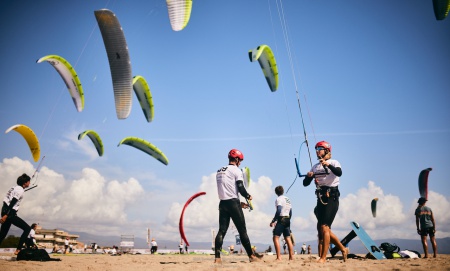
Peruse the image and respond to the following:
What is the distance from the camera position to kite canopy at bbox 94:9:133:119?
11125mm

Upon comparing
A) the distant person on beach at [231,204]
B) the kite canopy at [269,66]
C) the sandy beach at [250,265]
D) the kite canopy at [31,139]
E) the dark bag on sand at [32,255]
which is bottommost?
the sandy beach at [250,265]

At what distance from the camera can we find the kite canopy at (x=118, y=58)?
11.1 m

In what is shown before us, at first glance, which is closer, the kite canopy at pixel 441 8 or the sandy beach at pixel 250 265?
the sandy beach at pixel 250 265

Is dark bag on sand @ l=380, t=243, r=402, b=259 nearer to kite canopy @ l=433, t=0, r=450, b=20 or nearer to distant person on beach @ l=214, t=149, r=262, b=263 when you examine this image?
distant person on beach @ l=214, t=149, r=262, b=263

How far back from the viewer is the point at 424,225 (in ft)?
31.3

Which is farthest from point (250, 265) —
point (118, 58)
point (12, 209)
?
point (118, 58)

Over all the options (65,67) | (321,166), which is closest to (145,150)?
(65,67)

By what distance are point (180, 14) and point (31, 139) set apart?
27.3ft

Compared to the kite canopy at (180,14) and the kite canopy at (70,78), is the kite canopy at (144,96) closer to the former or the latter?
the kite canopy at (70,78)

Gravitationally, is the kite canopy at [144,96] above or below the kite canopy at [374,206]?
above

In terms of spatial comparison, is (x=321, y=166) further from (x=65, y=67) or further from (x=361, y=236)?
(x=65, y=67)

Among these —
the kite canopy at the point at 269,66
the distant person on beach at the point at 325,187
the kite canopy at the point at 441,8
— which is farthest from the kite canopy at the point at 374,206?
the distant person on beach at the point at 325,187

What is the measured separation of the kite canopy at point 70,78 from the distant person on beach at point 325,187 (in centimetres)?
1064

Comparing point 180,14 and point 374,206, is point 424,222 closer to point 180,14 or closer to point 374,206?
point 180,14
